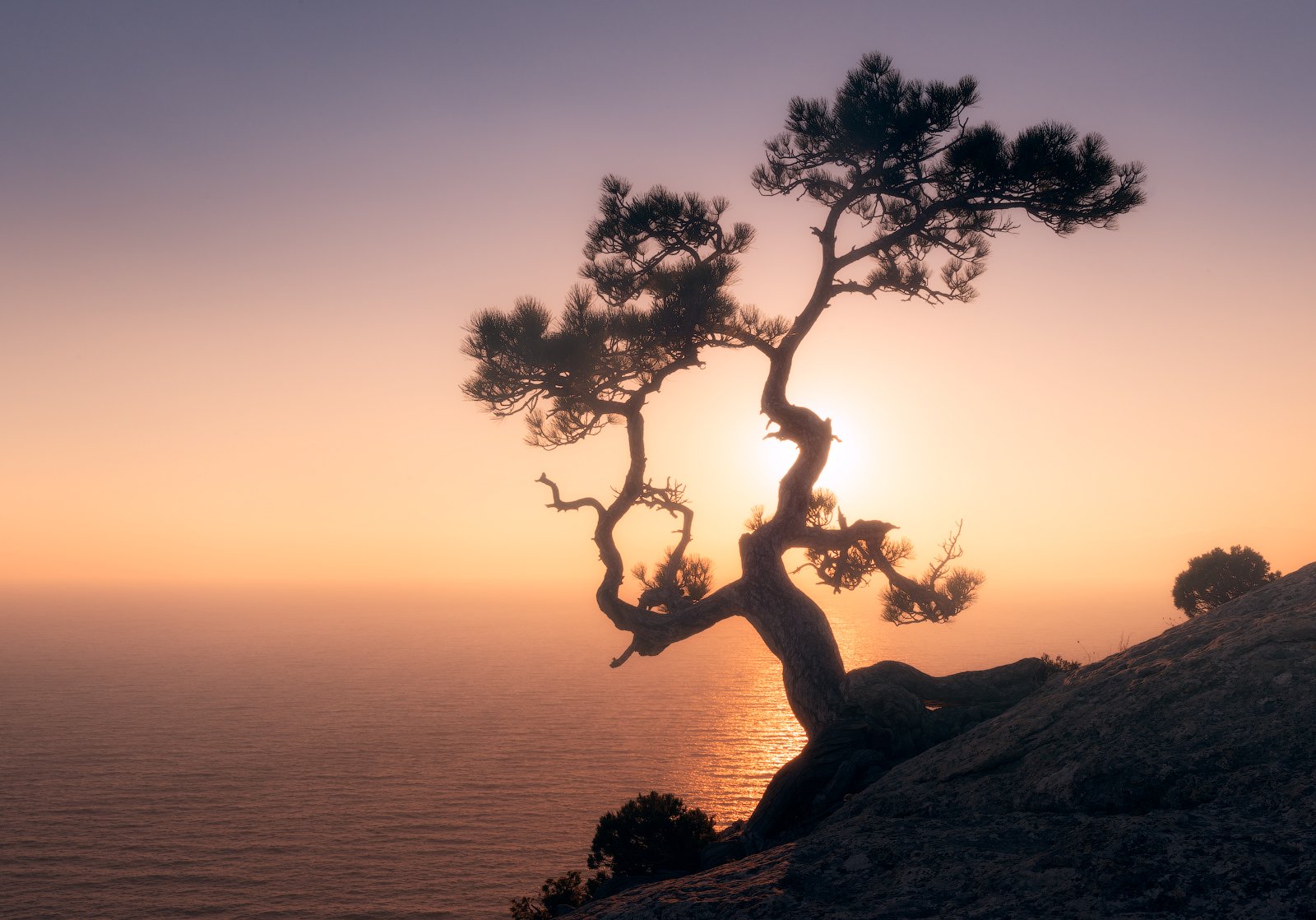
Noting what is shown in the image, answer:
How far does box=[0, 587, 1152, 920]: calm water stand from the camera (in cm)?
5894

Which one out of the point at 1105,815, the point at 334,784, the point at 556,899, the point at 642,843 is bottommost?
the point at 1105,815

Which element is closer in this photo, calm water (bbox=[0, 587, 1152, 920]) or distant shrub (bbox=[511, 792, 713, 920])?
distant shrub (bbox=[511, 792, 713, 920])

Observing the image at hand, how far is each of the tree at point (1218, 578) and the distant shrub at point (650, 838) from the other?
2659 centimetres

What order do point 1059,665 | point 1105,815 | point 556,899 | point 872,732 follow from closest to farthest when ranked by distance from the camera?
point 1105,815 → point 872,732 → point 556,899 → point 1059,665

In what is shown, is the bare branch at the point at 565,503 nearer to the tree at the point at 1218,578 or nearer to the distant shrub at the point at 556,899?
the distant shrub at the point at 556,899

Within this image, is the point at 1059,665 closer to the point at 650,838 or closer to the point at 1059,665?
the point at 1059,665

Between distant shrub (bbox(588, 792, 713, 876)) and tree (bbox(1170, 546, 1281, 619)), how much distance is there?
2659 cm

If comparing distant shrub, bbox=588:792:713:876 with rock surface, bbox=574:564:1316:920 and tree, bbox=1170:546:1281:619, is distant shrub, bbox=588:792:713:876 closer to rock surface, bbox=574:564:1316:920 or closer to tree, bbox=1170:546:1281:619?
rock surface, bbox=574:564:1316:920

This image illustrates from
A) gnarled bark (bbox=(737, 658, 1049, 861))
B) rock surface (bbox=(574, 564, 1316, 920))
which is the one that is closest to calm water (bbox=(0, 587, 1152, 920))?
gnarled bark (bbox=(737, 658, 1049, 861))

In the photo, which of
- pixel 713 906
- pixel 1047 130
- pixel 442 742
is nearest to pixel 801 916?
pixel 713 906

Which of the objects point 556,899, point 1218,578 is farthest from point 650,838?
point 1218,578

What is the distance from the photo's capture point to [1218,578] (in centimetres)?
3247

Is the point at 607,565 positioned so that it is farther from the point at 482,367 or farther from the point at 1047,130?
the point at 1047,130

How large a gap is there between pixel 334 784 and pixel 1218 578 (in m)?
90.6
